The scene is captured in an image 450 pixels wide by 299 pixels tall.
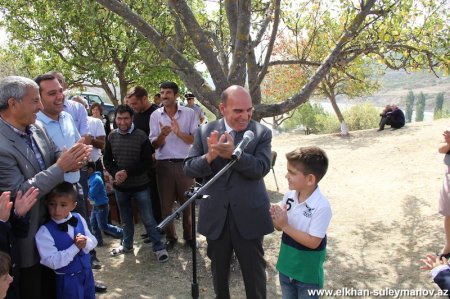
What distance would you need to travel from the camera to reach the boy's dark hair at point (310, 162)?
2.58m

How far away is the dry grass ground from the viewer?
4.16 meters

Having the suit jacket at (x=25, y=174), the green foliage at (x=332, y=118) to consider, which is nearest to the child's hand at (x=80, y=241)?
the suit jacket at (x=25, y=174)

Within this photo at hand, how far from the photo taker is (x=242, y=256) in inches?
120

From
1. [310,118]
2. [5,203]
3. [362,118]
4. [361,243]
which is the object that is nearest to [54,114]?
[5,203]

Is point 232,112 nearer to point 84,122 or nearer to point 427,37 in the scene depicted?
point 84,122

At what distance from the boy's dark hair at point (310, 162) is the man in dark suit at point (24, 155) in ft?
4.72

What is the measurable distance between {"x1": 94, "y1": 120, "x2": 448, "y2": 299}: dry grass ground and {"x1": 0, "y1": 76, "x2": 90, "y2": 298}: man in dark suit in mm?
1531

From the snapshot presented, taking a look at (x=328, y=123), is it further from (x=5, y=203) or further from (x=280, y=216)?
(x=5, y=203)

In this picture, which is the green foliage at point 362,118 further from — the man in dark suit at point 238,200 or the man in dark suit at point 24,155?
the man in dark suit at point 24,155

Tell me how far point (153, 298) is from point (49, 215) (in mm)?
1541

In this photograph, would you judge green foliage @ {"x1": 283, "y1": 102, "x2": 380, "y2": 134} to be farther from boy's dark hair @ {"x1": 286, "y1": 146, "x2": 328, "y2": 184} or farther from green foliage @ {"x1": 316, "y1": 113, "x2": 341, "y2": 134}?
boy's dark hair @ {"x1": 286, "y1": 146, "x2": 328, "y2": 184}

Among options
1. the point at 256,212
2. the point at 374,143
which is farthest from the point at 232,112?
the point at 374,143

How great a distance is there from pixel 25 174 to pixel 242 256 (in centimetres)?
170

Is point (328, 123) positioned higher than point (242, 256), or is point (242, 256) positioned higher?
point (242, 256)
